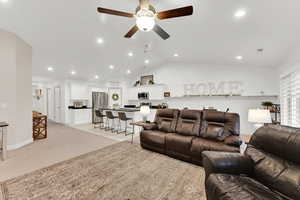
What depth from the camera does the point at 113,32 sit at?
389 centimetres

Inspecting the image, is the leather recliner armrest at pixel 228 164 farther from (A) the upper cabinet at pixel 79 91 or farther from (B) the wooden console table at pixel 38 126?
(A) the upper cabinet at pixel 79 91

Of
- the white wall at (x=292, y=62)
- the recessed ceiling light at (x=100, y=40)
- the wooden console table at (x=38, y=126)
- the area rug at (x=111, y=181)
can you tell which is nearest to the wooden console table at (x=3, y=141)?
the area rug at (x=111, y=181)

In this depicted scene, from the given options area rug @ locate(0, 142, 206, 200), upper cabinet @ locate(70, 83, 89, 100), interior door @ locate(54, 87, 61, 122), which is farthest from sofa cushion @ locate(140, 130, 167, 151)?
interior door @ locate(54, 87, 61, 122)

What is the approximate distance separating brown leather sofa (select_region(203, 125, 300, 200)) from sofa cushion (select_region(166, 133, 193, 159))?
3.74ft

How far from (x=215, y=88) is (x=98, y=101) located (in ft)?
21.5

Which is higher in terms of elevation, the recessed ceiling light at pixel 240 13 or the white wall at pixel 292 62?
the recessed ceiling light at pixel 240 13

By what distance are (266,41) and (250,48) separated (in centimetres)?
53

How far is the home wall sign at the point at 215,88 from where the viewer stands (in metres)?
5.51

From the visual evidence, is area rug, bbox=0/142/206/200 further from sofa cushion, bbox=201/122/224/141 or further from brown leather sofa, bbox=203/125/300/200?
sofa cushion, bbox=201/122/224/141

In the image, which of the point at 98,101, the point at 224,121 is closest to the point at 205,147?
the point at 224,121

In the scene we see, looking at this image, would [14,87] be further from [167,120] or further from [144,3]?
[167,120]

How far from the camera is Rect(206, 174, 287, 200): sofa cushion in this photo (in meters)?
1.27

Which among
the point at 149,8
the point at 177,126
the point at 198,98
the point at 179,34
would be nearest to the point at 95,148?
the point at 177,126

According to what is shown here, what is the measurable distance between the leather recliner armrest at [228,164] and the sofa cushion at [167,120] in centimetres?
190
